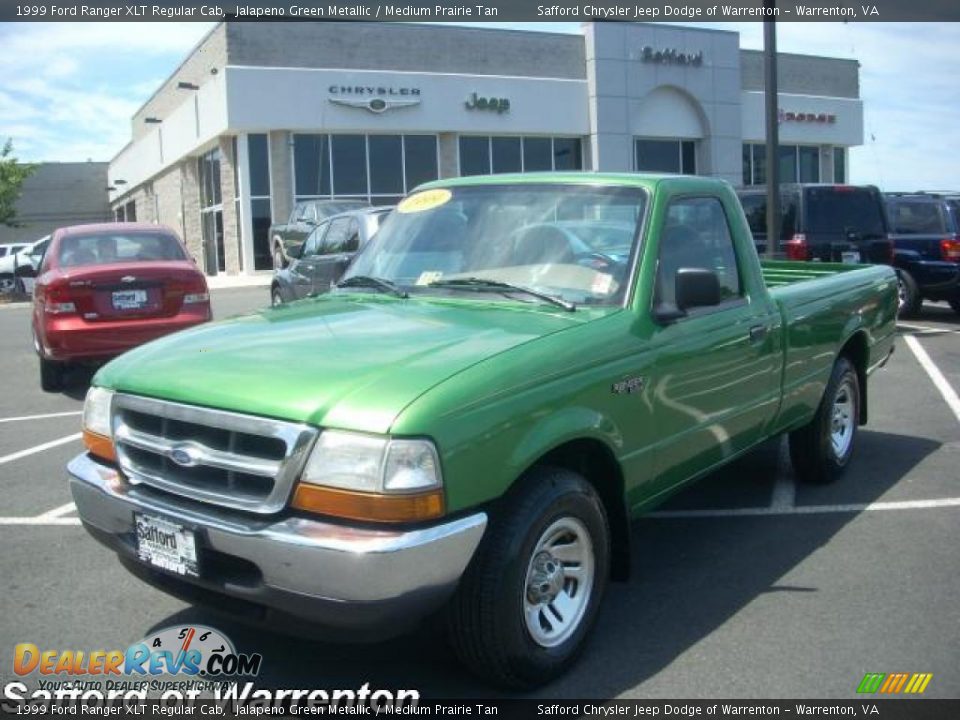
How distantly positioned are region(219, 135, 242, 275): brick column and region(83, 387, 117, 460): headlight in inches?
1111

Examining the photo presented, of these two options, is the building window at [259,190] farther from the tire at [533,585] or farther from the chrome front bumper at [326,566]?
the chrome front bumper at [326,566]

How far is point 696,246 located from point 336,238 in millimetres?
7977

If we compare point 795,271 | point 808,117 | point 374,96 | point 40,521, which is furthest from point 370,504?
point 808,117

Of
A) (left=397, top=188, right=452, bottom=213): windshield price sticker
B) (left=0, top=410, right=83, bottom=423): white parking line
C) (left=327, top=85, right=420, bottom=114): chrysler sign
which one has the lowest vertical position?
(left=0, top=410, right=83, bottom=423): white parking line

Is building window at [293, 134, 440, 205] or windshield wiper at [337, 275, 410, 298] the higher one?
building window at [293, 134, 440, 205]

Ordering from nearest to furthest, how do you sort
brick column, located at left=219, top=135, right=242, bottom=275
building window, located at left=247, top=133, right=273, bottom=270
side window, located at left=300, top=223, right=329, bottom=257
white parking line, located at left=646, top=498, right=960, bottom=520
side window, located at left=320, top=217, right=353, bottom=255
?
white parking line, located at left=646, top=498, right=960, bottom=520 < side window, located at left=320, top=217, right=353, bottom=255 < side window, located at left=300, top=223, right=329, bottom=257 < building window, located at left=247, top=133, right=273, bottom=270 < brick column, located at left=219, top=135, right=242, bottom=275

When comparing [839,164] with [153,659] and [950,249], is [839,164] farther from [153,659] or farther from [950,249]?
[153,659]

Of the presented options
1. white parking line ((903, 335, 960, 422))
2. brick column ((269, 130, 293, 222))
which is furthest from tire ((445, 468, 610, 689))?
brick column ((269, 130, 293, 222))

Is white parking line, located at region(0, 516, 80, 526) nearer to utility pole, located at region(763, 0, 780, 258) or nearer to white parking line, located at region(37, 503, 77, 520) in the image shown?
white parking line, located at region(37, 503, 77, 520)

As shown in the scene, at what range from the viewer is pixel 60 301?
926cm

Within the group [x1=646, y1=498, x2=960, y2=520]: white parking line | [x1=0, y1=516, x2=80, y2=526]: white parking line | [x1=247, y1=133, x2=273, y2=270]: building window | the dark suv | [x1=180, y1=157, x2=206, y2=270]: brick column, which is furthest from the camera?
[x1=180, y1=157, x2=206, y2=270]: brick column

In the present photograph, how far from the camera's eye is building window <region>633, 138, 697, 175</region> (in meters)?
35.8

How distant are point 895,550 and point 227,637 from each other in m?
3.35

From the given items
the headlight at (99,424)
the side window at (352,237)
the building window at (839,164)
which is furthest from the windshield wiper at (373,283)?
the building window at (839,164)
